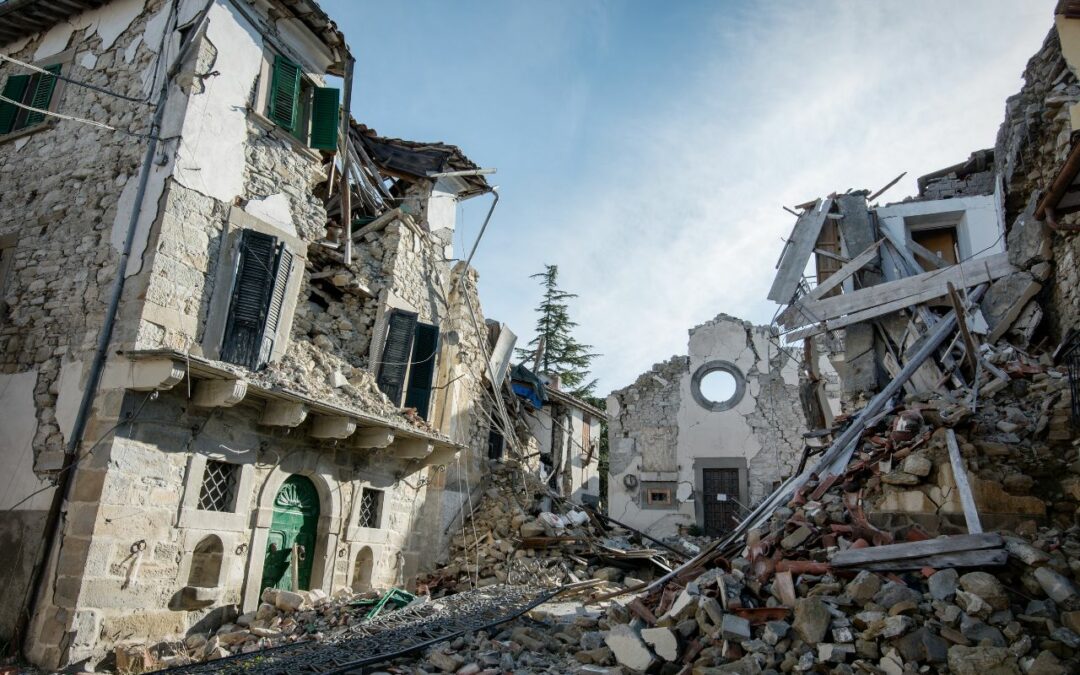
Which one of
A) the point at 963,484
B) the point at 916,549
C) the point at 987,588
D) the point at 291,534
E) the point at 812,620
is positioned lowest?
the point at 812,620

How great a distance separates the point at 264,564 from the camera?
8266 mm

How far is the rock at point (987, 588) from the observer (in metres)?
4.59

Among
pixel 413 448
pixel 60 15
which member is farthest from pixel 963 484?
pixel 60 15

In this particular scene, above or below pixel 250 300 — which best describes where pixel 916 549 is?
below

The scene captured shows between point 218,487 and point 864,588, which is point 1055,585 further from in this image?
point 218,487

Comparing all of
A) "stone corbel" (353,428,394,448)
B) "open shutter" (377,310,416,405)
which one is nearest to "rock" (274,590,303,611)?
"stone corbel" (353,428,394,448)

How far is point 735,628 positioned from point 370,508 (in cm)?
662

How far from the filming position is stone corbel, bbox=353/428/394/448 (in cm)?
941

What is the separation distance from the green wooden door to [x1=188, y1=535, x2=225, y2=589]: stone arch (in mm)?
683

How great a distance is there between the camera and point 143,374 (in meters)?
6.86

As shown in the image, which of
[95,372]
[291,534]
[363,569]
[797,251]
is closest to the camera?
[95,372]

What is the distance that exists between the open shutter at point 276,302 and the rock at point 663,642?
18.4ft

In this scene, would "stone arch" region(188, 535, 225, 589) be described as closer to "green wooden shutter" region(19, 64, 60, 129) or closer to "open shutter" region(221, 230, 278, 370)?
"open shutter" region(221, 230, 278, 370)

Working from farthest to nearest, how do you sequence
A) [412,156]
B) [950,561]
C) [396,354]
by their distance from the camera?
[412,156] → [396,354] → [950,561]
